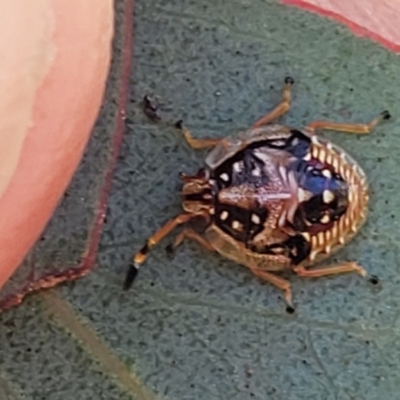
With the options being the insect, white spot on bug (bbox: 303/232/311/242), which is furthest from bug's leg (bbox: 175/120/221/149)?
white spot on bug (bbox: 303/232/311/242)

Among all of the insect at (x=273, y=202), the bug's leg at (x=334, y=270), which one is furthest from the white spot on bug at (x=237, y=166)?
the bug's leg at (x=334, y=270)

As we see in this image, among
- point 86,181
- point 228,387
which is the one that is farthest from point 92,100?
point 228,387

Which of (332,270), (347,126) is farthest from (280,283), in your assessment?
(347,126)

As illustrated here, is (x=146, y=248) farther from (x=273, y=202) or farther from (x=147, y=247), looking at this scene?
(x=273, y=202)

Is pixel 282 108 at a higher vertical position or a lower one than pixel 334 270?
higher

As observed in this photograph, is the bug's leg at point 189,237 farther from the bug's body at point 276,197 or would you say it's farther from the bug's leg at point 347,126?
the bug's leg at point 347,126

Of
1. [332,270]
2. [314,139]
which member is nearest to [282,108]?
[314,139]

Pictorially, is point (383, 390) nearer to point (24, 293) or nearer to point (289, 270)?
point (289, 270)
